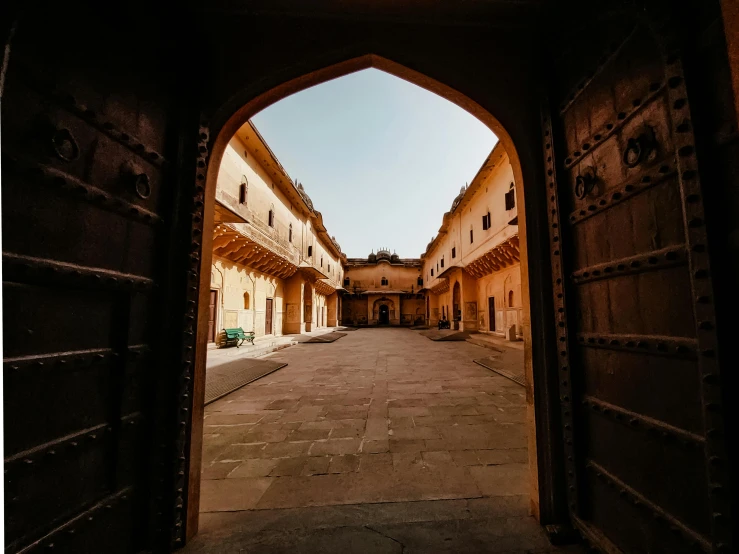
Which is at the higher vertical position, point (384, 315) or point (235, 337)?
point (384, 315)

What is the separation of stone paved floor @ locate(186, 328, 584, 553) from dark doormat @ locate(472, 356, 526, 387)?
27.6 inches

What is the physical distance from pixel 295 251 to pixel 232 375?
11.8 m

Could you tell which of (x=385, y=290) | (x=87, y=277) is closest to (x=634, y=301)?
(x=87, y=277)

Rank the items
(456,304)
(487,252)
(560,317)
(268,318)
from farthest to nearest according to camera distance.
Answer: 1. (456,304)
2. (268,318)
3. (487,252)
4. (560,317)

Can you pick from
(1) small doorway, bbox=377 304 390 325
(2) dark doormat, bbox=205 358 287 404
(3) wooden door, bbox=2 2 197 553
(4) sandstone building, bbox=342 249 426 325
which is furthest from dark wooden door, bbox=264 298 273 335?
(1) small doorway, bbox=377 304 390 325

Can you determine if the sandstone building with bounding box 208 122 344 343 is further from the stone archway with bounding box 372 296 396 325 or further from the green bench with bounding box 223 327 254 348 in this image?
the stone archway with bounding box 372 296 396 325

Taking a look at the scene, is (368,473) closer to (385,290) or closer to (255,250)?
(255,250)

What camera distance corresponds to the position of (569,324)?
6.78 feet

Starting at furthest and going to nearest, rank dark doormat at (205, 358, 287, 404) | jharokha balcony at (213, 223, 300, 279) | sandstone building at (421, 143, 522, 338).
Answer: sandstone building at (421, 143, 522, 338), jharokha balcony at (213, 223, 300, 279), dark doormat at (205, 358, 287, 404)

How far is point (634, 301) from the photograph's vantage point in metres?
1.64

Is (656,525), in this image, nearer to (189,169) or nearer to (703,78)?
(703,78)

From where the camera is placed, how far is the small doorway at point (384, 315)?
38000 millimetres

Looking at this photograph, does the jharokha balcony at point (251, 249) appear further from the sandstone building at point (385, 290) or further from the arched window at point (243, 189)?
the sandstone building at point (385, 290)

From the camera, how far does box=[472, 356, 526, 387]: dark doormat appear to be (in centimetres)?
624
